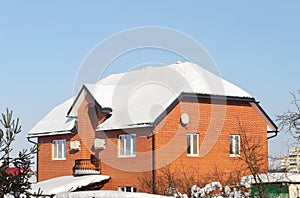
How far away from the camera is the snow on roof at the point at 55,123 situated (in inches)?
→ 1256

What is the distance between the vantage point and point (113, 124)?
93.6 ft

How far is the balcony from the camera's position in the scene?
29.8m

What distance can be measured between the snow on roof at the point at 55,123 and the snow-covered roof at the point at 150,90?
1.18m

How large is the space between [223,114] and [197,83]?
2.01 m

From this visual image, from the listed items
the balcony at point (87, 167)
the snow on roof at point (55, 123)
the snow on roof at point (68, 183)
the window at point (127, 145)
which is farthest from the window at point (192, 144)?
the snow on roof at point (55, 123)

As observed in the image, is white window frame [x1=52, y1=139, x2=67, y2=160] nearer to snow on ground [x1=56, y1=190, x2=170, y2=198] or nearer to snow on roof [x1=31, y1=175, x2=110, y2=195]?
snow on roof [x1=31, y1=175, x2=110, y2=195]

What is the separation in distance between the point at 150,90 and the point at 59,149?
6.78m

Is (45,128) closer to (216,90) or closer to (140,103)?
(140,103)

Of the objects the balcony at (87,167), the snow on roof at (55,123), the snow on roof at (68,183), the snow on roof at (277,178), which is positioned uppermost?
the snow on roof at (55,123)

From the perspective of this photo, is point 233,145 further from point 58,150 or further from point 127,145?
point 58,150

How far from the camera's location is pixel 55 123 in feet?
109

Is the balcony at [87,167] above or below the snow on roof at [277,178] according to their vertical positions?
above

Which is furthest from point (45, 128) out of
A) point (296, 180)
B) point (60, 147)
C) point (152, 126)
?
point (296, 180)

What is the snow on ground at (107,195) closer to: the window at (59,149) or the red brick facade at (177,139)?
the red brick facade at (177,139)
